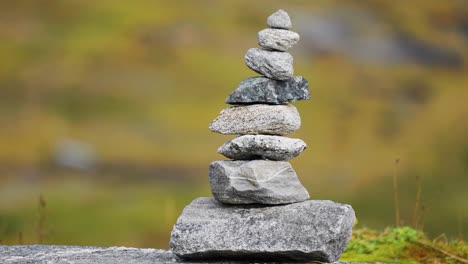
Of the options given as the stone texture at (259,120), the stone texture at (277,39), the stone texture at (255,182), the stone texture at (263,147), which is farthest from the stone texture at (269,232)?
the stone texture at (277,39)

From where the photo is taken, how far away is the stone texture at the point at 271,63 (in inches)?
465

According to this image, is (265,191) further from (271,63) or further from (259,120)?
(271,63)

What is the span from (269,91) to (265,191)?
1.37 m

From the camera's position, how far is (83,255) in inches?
502

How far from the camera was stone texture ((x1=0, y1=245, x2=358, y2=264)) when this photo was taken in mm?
12211

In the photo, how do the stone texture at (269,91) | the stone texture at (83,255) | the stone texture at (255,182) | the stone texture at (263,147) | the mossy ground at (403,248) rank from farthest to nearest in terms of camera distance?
the mossy ground at (403,248) → the stone texture at (83,255) → the stone texture at (269,91) → the stone texture at (263,147) → the stone texture at (255,182)

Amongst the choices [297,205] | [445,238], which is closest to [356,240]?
[445,238]

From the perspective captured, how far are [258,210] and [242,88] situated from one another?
5.48ft

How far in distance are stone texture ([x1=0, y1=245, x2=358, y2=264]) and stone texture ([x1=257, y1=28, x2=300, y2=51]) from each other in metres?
2.98

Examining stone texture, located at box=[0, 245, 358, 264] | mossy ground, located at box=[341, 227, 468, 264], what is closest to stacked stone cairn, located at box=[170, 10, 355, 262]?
stone texture, located at box=[0, 245, 358, 264]

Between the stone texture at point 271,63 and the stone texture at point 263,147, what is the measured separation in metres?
0.87

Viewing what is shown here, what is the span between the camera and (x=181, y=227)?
1166cm

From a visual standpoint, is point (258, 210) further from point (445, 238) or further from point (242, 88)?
point (445, 238)

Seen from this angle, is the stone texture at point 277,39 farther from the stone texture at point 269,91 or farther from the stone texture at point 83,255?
the stone texture at point 83,255
